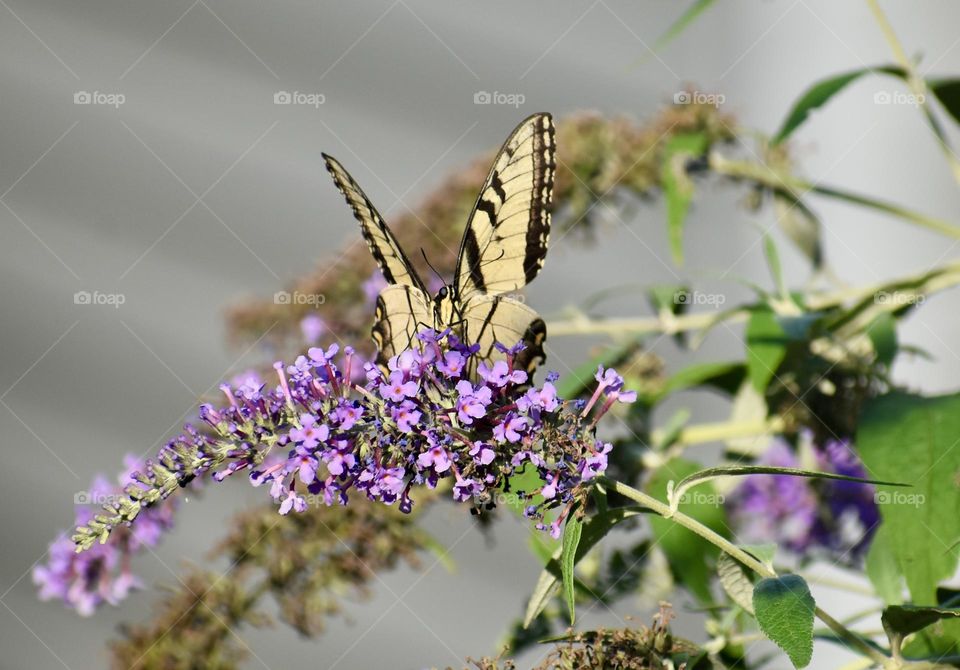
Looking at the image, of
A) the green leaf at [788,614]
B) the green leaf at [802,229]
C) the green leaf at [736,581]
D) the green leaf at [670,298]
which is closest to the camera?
the green leaf at [788,614]

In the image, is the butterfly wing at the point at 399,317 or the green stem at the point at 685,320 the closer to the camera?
the butterfly wing at the point at 399,317

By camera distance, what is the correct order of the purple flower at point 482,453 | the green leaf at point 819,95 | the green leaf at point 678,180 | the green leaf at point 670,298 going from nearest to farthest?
the purple flower at point 482,453 → the green leaf at point 819,95 → the green leaf at point 670,298 → the green leaf at point 678,180

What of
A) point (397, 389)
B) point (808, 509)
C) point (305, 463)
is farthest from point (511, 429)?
point (808, 509)

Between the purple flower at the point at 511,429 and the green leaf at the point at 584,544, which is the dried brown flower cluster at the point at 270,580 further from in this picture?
the purple flower at the point at 511,429

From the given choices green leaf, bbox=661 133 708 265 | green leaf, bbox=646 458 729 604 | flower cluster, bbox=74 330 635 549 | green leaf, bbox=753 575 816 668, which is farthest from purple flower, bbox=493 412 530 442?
green leaf, bbox=661 133 708 265

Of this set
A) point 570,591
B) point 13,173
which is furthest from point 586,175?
point 13,173

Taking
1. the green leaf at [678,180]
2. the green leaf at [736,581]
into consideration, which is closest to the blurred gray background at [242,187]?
the green leaf at [678,180]

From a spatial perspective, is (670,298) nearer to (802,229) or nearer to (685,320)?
(685,320)
